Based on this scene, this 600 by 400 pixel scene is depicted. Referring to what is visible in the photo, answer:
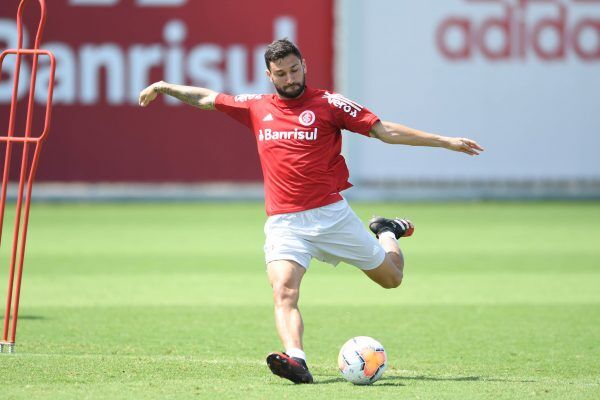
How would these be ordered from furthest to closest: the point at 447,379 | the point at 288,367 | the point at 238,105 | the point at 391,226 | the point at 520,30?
1. the point at 520,30
2. the point at 391,226
3. the point at 238,105
4. the point at 447,379
5. the point at 288,367

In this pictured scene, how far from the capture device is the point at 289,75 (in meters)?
8.60

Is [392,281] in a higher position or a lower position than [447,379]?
higher

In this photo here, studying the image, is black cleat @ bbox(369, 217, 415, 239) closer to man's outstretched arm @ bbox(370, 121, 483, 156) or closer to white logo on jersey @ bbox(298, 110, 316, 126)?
man's outstretched arm @ bbox(370, 121, 483, 156)

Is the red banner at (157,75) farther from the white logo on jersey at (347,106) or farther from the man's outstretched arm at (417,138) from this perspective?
the man's outstretched arm at (417,138)

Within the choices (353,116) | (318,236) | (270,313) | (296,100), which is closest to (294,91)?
(296,100)

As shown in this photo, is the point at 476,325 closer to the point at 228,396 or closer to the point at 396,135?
the point at 396,135

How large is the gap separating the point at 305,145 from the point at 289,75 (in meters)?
0.52

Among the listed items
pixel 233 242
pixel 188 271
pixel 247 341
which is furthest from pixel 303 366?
pixel 233 242

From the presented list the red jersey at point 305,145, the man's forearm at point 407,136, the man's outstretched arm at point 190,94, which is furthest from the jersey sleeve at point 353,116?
the man's outstretched arm at point 190,94

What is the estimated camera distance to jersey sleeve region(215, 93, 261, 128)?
899 cm

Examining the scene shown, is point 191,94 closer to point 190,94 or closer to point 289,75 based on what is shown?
point 190,94

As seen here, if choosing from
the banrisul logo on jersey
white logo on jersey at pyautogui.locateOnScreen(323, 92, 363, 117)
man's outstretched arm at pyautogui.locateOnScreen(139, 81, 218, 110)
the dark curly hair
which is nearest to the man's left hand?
white logo on jersey at pyautogui.locateOnScreen(323, 92, 363, 117)

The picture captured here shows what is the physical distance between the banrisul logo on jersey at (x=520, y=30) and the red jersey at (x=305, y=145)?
17344 mm

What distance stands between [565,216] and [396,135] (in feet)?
Result: 50.2
